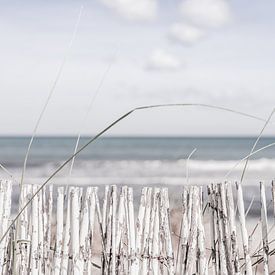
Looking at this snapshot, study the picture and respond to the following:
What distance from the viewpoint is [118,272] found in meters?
2.15

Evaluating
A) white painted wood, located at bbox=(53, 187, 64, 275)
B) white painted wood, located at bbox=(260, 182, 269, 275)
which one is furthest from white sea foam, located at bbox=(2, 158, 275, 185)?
white painted wood, located at bbox=(53, 187, 64, 275)

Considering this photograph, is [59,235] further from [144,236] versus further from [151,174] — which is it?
[151,174]

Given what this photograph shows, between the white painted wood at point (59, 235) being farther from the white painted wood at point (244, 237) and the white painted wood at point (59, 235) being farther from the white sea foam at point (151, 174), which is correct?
the white sea foam at point (151, 174)

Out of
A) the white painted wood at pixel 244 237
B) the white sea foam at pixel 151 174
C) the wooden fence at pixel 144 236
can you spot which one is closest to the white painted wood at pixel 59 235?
the wooden fence at pixel 144 236

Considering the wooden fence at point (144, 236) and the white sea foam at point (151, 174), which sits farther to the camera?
the white sea foam at point (151, 174)

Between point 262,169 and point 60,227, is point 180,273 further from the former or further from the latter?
point 262,169

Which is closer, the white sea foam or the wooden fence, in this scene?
the wooden fence

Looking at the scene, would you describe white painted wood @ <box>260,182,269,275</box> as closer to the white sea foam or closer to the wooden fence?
the wooden fence

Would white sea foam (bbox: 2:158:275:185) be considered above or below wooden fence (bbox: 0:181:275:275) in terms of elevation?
above

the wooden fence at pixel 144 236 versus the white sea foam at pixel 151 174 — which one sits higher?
the white sea foam at pixel 151 174

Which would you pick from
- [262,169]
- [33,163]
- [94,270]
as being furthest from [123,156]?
[94,270]

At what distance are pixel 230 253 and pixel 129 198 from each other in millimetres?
376

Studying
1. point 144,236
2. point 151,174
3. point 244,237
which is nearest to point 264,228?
point 244,237

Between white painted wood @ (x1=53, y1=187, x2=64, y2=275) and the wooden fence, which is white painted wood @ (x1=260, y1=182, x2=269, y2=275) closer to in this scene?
the wooden fence
